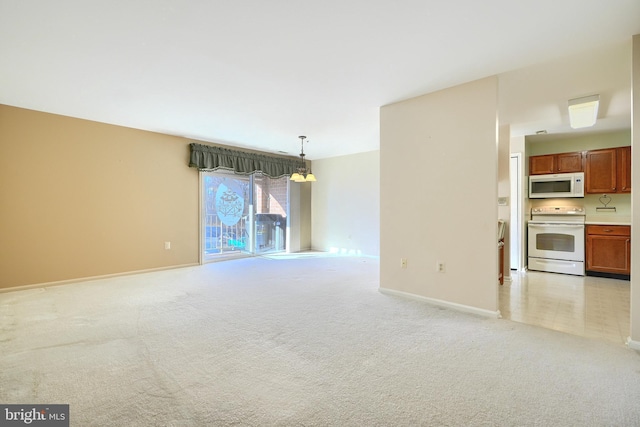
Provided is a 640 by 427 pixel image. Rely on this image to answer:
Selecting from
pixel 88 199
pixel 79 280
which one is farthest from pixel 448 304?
pixel 88 199

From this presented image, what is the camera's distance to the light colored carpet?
1.57 meters

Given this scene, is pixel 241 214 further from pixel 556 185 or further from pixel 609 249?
pixel 609 249

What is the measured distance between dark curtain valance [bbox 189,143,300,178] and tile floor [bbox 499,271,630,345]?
5051mm

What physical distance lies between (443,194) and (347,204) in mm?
4036

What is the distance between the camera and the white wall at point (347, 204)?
678 centimetres

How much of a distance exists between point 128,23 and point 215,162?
12.4ft

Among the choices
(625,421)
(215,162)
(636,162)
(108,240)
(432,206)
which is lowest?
(625,421)

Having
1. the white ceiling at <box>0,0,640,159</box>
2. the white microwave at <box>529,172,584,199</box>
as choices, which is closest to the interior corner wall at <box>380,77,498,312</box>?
the white ceiling at <box>0,0,640,159</box>

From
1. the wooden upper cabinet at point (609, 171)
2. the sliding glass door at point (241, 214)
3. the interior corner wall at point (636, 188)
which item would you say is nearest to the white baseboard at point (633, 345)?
the interior corner wall at point (636, 188)

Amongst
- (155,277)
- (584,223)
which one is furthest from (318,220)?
(584,223)

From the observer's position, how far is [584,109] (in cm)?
350

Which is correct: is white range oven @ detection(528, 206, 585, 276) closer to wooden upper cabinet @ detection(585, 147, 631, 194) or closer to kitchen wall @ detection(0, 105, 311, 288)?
wooden upper cabinet @ detection(585, 147, 631, 194)

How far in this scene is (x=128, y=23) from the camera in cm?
214

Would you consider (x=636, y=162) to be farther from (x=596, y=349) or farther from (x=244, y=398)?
Answer: (x=244, y=398)
